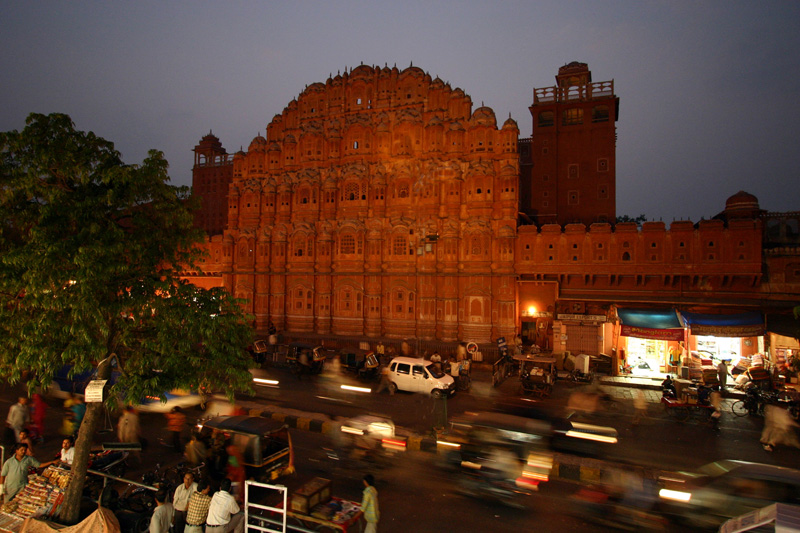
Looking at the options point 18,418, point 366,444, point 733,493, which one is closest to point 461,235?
point 366,444

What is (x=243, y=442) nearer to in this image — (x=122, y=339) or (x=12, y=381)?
(x=122, y=339)

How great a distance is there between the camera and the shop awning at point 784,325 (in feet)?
62.8

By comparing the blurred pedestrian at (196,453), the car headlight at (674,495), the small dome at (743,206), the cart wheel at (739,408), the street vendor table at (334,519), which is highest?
the small dome at (743,206)

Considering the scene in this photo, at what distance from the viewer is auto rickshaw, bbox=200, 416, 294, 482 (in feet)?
31.0

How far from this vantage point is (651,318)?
21.8 metres

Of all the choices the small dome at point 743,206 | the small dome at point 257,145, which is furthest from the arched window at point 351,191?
the small dome at point 743,206

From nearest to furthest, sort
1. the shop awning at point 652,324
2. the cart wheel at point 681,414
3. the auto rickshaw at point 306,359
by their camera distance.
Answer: the cart wheel at point 681,414, the shop awning at point 652,324, the auto rickshaw at point 306,359

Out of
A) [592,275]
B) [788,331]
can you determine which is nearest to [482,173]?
[592,275]

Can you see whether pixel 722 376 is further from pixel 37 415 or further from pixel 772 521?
pixel 37 415

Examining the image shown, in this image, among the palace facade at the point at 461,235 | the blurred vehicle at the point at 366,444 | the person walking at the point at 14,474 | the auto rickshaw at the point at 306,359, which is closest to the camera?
the person walking at the point at 14,474

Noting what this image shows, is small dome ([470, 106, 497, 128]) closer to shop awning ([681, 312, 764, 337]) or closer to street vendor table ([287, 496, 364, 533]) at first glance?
shop awning ([681, 312, 764, 337])

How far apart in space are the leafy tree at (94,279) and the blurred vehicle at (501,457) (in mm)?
5504

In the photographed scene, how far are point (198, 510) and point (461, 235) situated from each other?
898 inches

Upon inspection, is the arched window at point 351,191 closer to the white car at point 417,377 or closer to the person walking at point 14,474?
the white car at point 417,377
